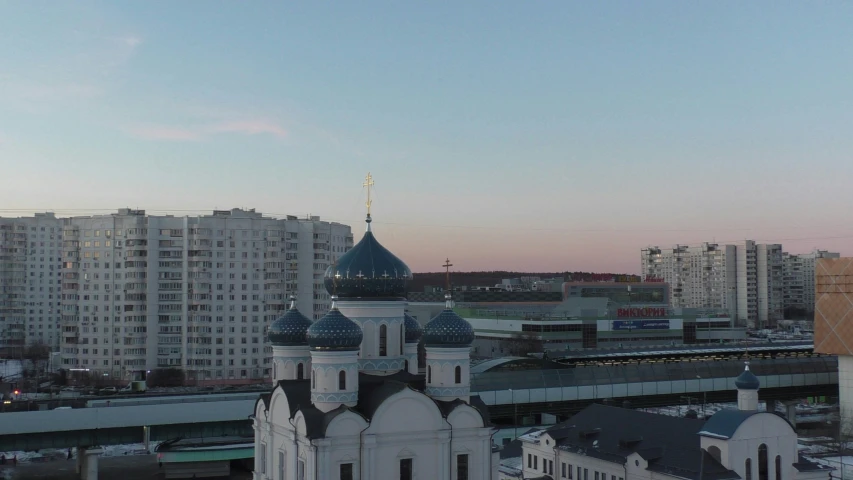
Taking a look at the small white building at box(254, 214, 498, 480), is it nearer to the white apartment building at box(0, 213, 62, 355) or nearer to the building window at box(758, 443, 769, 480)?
the building window at box(758, 443, 769, 480)

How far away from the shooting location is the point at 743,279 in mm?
156875

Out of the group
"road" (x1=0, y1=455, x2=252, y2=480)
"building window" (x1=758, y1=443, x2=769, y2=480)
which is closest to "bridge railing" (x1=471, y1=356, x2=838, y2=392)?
"road" (x1=0, y1=455, x2=252, y2=480)

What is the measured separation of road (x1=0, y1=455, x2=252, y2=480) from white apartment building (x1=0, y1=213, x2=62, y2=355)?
57.4m

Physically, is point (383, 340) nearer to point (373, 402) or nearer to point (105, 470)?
point (373, 402)

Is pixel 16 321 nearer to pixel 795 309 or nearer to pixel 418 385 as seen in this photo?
pixel 418 385

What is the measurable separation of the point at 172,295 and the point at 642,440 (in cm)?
5354

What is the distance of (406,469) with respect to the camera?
1064 inches

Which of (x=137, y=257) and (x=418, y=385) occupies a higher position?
(x=137, y=257)

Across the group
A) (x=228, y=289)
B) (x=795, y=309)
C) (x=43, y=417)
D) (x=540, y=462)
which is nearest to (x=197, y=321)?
(x=228, y=289)

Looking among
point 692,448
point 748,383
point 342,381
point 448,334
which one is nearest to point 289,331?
point 342,381

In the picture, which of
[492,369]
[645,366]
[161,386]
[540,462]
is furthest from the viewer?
[161,386]

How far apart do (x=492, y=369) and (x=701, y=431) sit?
30.9 m

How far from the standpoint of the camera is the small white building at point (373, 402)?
26297 mm

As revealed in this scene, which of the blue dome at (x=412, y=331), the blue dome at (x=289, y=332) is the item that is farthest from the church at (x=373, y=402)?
the blue dome at (x=289, y=332)
